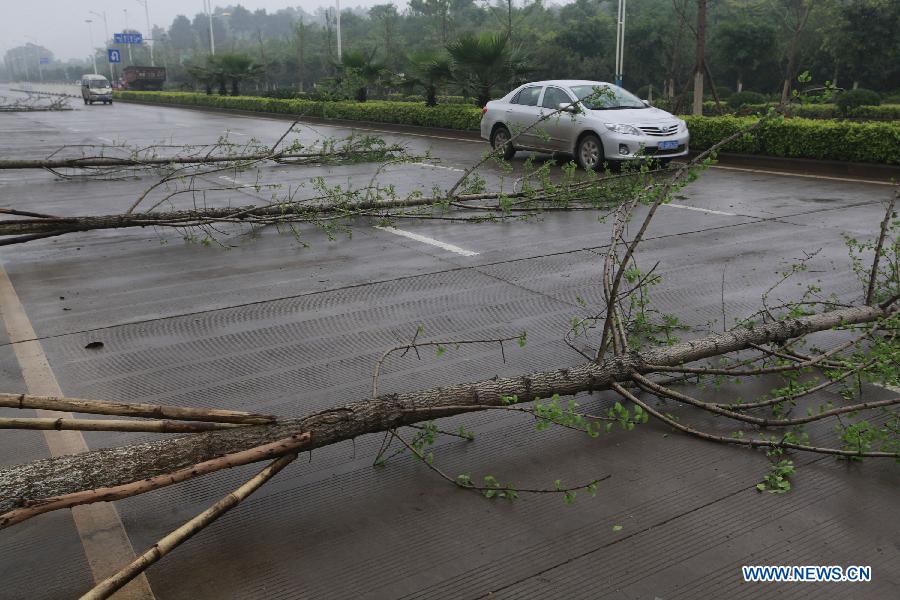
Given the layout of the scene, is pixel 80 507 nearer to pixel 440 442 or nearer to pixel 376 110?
pixel 440 442

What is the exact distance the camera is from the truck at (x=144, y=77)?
67250mm

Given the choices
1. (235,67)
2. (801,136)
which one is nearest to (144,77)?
(235,67)

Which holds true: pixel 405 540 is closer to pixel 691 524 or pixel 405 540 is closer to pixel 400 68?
pixel 691 524

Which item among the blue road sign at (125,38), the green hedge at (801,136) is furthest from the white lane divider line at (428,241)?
the blue road sign at (125,38)

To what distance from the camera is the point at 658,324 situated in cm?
545

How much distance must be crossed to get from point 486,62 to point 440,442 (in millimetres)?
18264

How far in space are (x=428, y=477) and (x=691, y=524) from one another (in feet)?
3.69

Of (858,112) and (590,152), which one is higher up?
(858,112)

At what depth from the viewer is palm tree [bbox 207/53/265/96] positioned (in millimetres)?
40875

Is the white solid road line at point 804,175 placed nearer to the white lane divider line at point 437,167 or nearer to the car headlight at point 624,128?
the car headlight at point 624,128

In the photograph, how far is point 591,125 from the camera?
13109 millimetres

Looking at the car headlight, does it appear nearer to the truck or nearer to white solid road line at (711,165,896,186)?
white solid road line at (711,165,896,186)

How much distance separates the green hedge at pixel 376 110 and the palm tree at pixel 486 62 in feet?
2.60

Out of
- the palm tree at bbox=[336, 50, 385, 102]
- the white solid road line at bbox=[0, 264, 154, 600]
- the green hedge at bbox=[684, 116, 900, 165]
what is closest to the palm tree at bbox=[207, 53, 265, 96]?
the palm tree at bbox=[336, 50, 385, 102]
